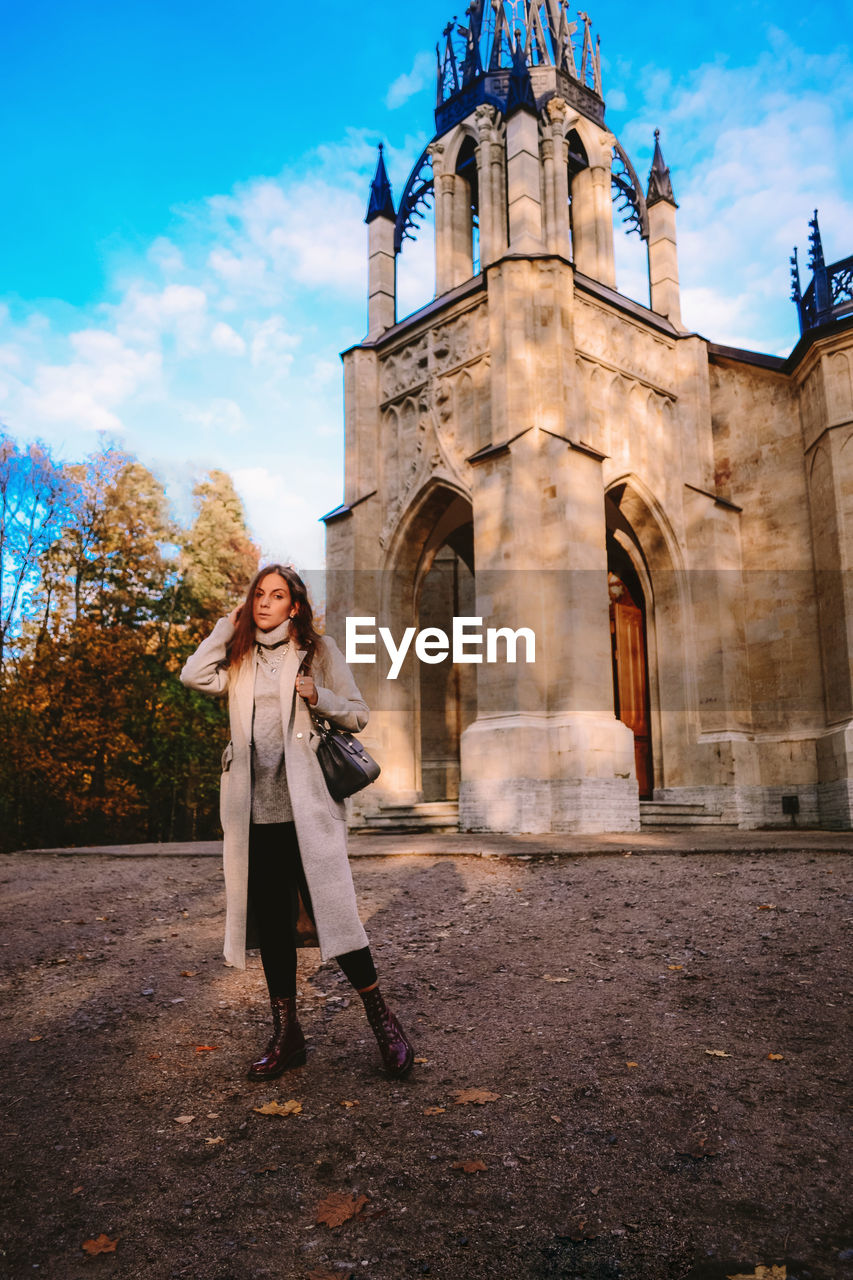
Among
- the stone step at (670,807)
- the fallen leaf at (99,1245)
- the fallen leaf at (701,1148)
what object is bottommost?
the fallen leaf at (99,1245)

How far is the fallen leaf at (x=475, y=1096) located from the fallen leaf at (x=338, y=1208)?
70 centimetres

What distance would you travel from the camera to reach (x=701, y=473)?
15648 mm

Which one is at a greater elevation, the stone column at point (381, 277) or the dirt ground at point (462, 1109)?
the stone column at point (381, 277)

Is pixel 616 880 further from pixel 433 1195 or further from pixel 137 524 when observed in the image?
pixel 137 524

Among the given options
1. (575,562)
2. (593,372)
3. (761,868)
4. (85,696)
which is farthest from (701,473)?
(85,696)

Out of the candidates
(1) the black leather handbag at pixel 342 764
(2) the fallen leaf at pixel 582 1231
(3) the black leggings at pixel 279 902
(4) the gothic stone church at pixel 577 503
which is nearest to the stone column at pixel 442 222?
(4) the gothic stone church at pixel 577 503

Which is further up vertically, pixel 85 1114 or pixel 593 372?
pixel 593 372

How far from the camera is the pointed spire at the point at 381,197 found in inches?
700

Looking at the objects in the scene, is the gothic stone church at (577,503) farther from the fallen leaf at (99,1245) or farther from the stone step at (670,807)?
the fallen leaf at (99,1245)

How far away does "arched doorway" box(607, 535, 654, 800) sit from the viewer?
53.0 ft

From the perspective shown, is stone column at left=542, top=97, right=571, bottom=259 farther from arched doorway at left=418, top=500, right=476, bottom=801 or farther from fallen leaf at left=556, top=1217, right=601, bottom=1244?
fallen leaf at left=556, top=1217, right=601, bottom=1244

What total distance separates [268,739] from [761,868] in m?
5.31

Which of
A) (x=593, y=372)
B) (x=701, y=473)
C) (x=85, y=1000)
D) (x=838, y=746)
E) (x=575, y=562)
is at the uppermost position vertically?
(x=593, y=372)

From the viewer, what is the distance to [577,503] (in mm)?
12797
